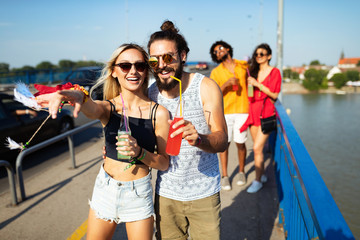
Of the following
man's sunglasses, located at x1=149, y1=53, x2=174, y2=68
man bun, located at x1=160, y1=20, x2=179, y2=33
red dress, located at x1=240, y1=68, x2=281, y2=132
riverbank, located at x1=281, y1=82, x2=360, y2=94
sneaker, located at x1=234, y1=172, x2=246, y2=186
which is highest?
man bun, located at x1=160, y1=20, x2=179, y2=33

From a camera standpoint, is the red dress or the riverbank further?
the riverbank

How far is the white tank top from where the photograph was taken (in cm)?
201

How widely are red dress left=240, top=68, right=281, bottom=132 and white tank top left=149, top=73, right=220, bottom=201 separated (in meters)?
2.31

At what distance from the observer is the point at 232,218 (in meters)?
3.45

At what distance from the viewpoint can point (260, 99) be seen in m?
4.23

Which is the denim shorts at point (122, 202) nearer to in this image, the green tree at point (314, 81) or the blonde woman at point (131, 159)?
the blonde woman at point (131, 159)

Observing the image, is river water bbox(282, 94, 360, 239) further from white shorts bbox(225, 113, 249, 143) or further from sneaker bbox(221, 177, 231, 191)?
white shorts bbox(225, 113, 249, 143)

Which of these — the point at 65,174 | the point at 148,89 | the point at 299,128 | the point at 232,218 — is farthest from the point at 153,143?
the point at 299,128

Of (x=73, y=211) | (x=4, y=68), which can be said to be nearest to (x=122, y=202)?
(x=73, y=211)

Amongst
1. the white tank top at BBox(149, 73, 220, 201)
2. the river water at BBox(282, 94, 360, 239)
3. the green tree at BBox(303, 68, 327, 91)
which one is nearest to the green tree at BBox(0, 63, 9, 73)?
the river water at BBox(282, 94, 360, 239)

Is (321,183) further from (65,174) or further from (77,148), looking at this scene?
(77,148)

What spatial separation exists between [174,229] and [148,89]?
1104 millimetres

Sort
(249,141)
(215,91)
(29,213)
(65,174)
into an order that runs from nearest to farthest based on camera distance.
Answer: (215,91) < (29,213) < (65,174) < (249,141)

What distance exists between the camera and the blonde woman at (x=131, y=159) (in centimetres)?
194
